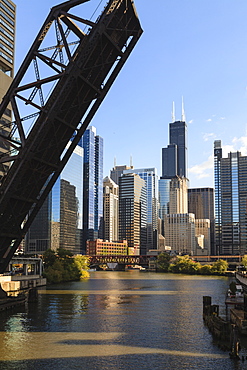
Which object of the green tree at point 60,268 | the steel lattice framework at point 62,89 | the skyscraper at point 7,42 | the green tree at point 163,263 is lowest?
the green tree at point 163,263

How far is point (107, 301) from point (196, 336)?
22883 mm

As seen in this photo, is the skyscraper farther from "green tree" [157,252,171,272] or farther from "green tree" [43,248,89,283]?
"green tree" [157,252,171,272]

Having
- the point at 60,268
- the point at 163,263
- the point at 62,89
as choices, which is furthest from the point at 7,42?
the point at 163,263

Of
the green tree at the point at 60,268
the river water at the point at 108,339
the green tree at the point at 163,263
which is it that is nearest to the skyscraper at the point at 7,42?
the green tree at the point at 60,268

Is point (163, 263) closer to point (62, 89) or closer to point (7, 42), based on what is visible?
point (7, 42)

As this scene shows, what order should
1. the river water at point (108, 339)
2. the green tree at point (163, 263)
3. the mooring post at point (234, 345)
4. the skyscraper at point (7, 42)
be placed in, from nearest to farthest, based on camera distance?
the river water at point (108, 339) < the mooring post at point (234, 345) < the skyscraper at point (7, 42) < the green tree at point (163, 263)

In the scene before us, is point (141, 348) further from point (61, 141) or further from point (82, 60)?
point (82, 60)

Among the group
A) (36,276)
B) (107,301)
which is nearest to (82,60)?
(107,301)

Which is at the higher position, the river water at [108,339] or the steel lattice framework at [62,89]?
the steel lattice framework at [62,89]

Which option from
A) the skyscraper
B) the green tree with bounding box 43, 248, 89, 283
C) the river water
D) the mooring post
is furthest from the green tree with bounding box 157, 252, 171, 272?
the mooring post

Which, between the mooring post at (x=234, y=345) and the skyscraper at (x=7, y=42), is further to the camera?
the skyscraper at (x=7, y=42)

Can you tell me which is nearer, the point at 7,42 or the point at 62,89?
the point at 62,89

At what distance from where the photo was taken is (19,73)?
3434cm

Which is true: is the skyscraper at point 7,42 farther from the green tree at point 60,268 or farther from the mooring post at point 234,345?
the mooring post at point 234,345
